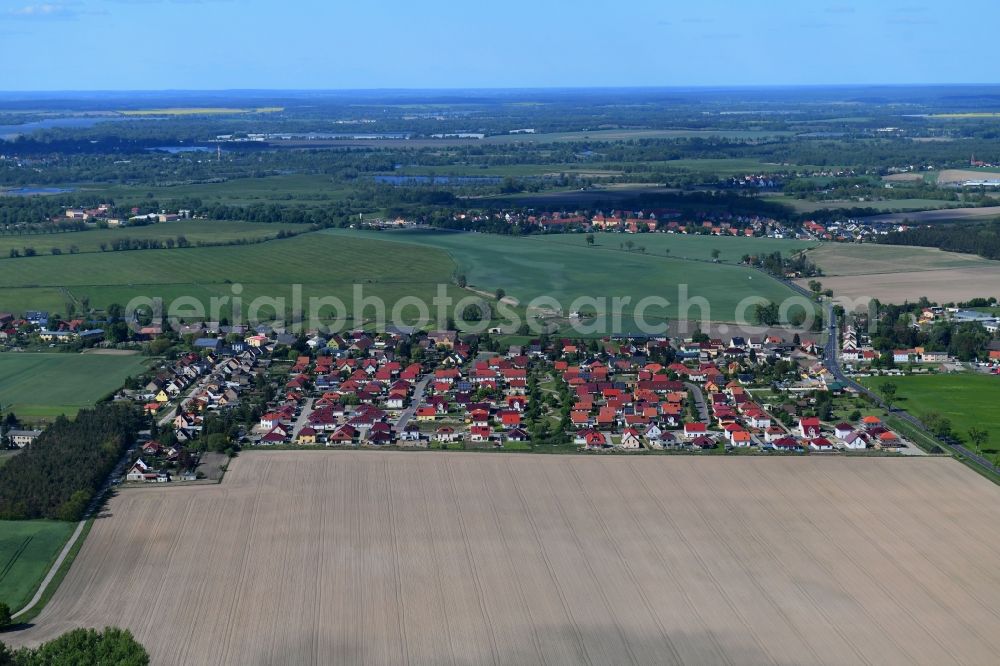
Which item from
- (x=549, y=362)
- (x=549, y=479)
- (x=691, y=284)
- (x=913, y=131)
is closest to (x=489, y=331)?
(x=549, y=362)

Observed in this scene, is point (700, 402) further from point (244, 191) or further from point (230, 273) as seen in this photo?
point (244, 191)

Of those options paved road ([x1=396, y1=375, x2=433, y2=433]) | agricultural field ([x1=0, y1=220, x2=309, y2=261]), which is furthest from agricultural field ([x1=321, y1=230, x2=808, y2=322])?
paved road ([x1=396, y1=375, x2=433, y2=433])

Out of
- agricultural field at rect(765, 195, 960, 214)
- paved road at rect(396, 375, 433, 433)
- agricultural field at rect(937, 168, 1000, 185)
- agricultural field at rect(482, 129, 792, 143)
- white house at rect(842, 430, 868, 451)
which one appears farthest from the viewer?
agricultural field at rect(482, 129, 792, 143)

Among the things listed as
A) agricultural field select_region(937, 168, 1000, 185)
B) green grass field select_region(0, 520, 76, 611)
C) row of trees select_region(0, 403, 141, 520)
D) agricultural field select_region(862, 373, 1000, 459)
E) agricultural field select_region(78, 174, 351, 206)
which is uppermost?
agricultural field select_region(937, 168, 1000, 185)

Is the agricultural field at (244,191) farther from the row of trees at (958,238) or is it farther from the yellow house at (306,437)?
the yellow house at (306,437)

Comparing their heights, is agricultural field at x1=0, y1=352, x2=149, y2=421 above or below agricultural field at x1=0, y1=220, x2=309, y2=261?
below

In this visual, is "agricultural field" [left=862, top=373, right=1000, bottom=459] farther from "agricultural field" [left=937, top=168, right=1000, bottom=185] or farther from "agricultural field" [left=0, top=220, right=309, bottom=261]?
"agricultural field" [left=937, top=168, right=1000, bottom=185]

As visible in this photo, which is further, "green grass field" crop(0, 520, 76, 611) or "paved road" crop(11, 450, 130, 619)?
"green grass field" crop(0, 520, 76, 611)

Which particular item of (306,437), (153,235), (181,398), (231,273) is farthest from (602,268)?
(306,437)
